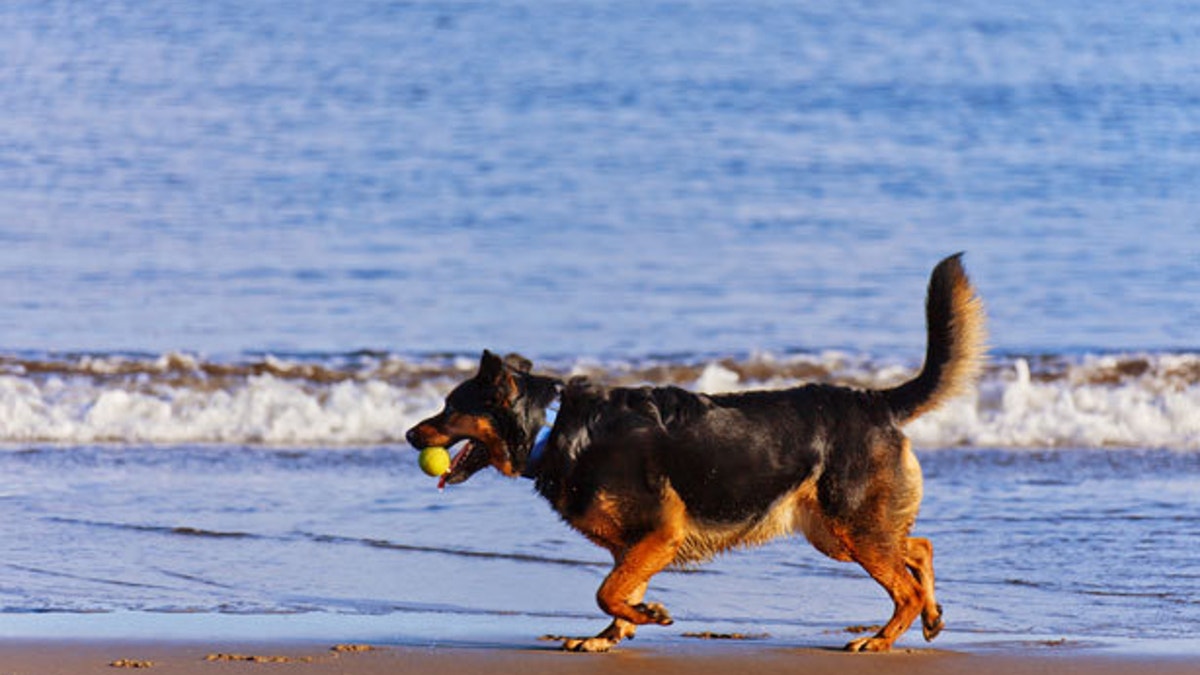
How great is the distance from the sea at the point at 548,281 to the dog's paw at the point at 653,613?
0.18m

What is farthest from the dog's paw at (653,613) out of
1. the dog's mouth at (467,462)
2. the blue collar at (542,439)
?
the dog's mouth at (467,462)

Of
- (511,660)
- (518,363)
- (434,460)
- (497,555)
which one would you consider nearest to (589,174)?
(497,555)

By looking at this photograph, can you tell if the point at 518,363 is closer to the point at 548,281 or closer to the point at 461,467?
the point at 461,467

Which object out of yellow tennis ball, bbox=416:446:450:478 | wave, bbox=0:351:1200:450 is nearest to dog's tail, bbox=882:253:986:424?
yellow tennis ball, bbox=416:446:450:478

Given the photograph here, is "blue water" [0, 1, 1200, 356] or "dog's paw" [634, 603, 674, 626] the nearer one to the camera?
"dog's paw" [634, 603, 674, 626]

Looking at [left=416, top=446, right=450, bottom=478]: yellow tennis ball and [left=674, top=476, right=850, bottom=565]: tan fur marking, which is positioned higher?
[left=416, top=446, right=450, bottom=478]: yellow tennis ball

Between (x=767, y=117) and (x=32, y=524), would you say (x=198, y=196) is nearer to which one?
(x=767, y=117)

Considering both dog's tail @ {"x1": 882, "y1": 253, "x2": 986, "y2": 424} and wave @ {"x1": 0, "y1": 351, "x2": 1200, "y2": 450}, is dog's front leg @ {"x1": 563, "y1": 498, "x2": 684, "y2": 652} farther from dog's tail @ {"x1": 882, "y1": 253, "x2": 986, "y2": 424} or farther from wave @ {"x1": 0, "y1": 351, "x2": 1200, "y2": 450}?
wave @ {"x1": 0, "y1": 351, "x2": 1200, "y2": 450}

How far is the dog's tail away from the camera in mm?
5758

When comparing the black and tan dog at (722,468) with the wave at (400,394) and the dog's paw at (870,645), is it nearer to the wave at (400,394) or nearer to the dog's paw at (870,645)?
the dog's paw at (870,645)

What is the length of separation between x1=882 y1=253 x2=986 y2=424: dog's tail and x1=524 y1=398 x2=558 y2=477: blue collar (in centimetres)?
108

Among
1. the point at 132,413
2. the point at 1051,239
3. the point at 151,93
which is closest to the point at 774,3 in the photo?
the point at 151,93

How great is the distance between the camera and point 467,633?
19.1 feet

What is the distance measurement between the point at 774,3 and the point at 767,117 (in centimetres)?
715
